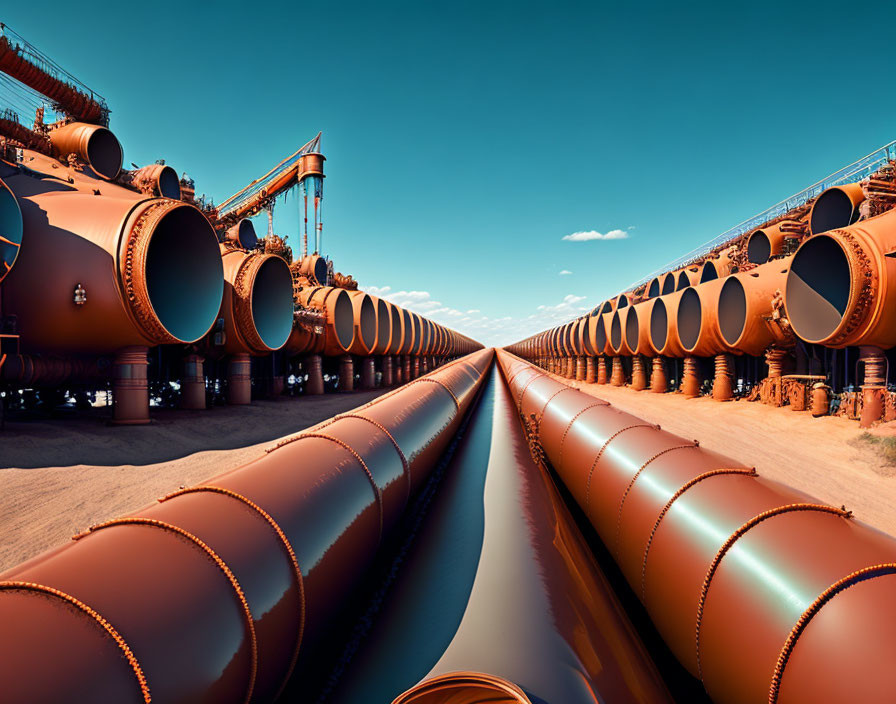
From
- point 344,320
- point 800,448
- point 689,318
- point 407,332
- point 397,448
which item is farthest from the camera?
point 407,332

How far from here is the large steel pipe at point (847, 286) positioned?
8.51 metres

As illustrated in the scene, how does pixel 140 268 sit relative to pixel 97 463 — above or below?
above

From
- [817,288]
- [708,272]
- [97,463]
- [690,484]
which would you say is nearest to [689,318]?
[817,288]

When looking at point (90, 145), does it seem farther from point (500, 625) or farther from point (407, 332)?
point (500, 625)

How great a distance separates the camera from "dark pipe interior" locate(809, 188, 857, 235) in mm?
16016

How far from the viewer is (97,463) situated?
20.3 ft

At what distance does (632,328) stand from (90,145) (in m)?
19.7

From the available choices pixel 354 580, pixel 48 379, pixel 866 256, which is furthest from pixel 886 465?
pixel 48 379

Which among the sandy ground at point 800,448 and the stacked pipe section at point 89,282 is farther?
the stacked pipe section at point 89,282

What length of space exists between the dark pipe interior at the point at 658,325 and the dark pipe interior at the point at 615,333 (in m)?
2.75

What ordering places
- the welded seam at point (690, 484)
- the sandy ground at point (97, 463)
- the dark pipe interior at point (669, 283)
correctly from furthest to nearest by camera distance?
the dark pipe interior at point (669, 283) < the sandy ground at point (97, 463) < the welded seam at point (690, 484)

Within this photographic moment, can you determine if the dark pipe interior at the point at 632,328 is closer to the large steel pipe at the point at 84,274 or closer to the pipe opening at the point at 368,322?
the pipe opening at the point at 368,322

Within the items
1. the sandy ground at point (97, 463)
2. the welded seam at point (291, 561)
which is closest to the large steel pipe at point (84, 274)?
the sandy ground at point (97, 463)

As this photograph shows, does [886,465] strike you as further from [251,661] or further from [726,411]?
[251,661]
